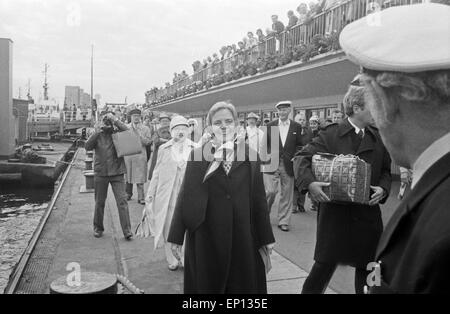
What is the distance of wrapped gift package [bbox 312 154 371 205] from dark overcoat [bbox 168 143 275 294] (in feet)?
1.81

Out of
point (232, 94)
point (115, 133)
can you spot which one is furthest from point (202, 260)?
point (232, 94)

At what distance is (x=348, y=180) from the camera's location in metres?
3.31

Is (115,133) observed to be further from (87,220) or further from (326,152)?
(326,152)

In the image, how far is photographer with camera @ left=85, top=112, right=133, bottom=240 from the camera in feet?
22.6

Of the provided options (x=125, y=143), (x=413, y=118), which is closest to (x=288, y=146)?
(x=125, y=143)

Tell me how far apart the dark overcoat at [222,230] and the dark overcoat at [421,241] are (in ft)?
7.34

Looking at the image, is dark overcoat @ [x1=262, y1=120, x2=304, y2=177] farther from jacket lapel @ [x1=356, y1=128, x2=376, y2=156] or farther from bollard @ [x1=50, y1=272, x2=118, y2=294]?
bollard @ [x1=50, y1=272, x2=118, y2=294]

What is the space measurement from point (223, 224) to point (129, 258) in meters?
2.96

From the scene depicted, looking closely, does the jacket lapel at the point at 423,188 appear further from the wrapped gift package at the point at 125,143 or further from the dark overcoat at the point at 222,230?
the wrapped gift package at the point at 125,143

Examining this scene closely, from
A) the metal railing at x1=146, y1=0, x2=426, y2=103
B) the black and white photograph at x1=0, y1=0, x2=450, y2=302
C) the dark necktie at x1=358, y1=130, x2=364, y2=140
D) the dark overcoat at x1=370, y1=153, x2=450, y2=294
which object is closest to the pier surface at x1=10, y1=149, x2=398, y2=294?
→ the black and white photograph at x1=0, y1=0, x2=450, y2=302

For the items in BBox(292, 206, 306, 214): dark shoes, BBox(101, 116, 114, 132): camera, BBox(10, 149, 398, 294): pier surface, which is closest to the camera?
BBox(10, 149, 398, 294): pier surface

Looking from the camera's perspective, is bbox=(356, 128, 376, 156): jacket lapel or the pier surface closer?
bbox=(356, 128, 376, 156): jacket lapel

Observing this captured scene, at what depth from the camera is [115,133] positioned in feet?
23.0
